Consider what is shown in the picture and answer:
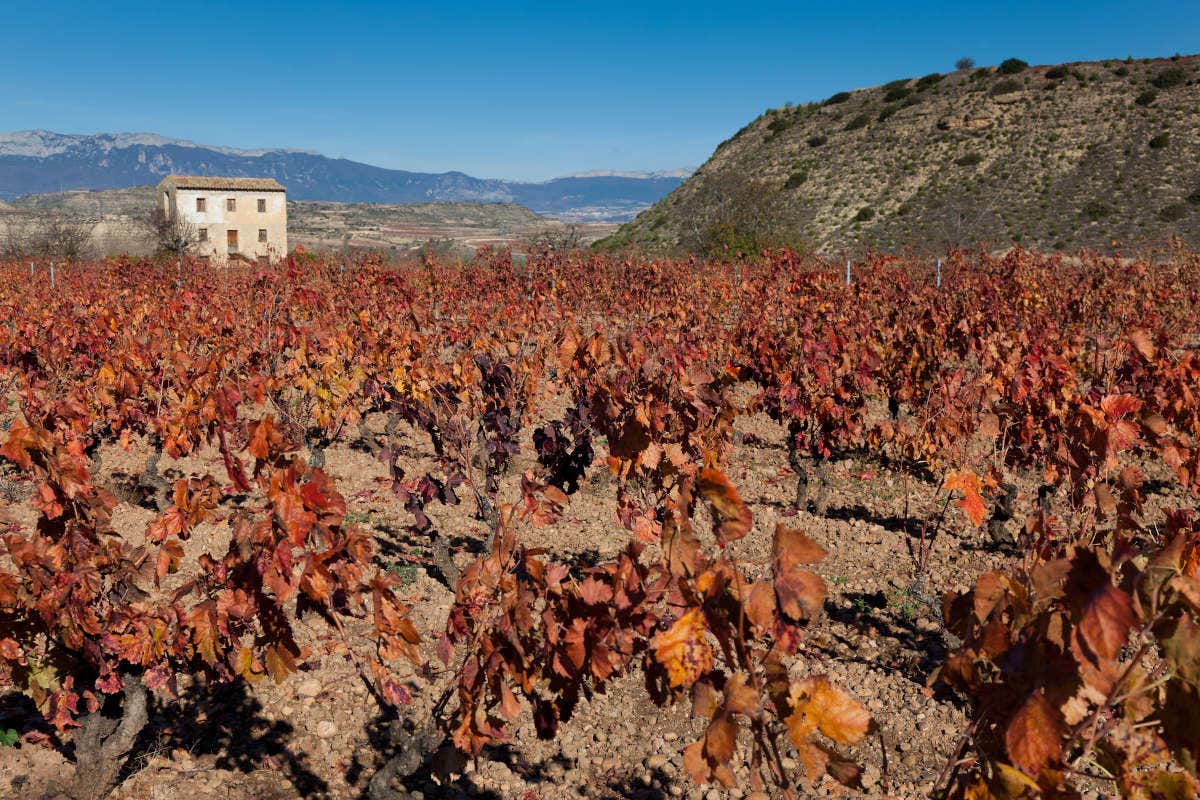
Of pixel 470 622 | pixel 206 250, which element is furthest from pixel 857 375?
pixel 206 250

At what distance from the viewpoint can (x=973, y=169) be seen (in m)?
45.5

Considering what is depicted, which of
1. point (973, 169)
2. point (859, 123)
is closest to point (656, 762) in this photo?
point (973, 169)

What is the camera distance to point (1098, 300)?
1438cm

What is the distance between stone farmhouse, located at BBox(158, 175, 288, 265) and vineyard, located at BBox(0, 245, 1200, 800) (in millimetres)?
42648

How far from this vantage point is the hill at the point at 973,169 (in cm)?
3756

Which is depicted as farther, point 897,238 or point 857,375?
point 897,238

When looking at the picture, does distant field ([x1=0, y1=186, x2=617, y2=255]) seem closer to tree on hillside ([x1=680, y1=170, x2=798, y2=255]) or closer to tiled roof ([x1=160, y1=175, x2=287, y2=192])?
tiled roof ([x1=160, y1=175, x2=287, y2=192])

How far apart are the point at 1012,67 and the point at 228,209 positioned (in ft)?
166

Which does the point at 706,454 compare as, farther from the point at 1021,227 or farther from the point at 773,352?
the point at 1021,227

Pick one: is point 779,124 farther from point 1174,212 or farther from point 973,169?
point 1174,212

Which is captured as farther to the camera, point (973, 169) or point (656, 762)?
point (973, 169)

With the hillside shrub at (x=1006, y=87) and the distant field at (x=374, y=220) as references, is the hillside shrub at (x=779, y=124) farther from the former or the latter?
the distant field at (x=374, y=220)

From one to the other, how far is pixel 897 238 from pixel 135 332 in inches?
1488

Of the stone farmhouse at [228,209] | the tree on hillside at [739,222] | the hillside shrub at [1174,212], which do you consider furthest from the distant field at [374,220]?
the hillside shrub at [1174,212]
